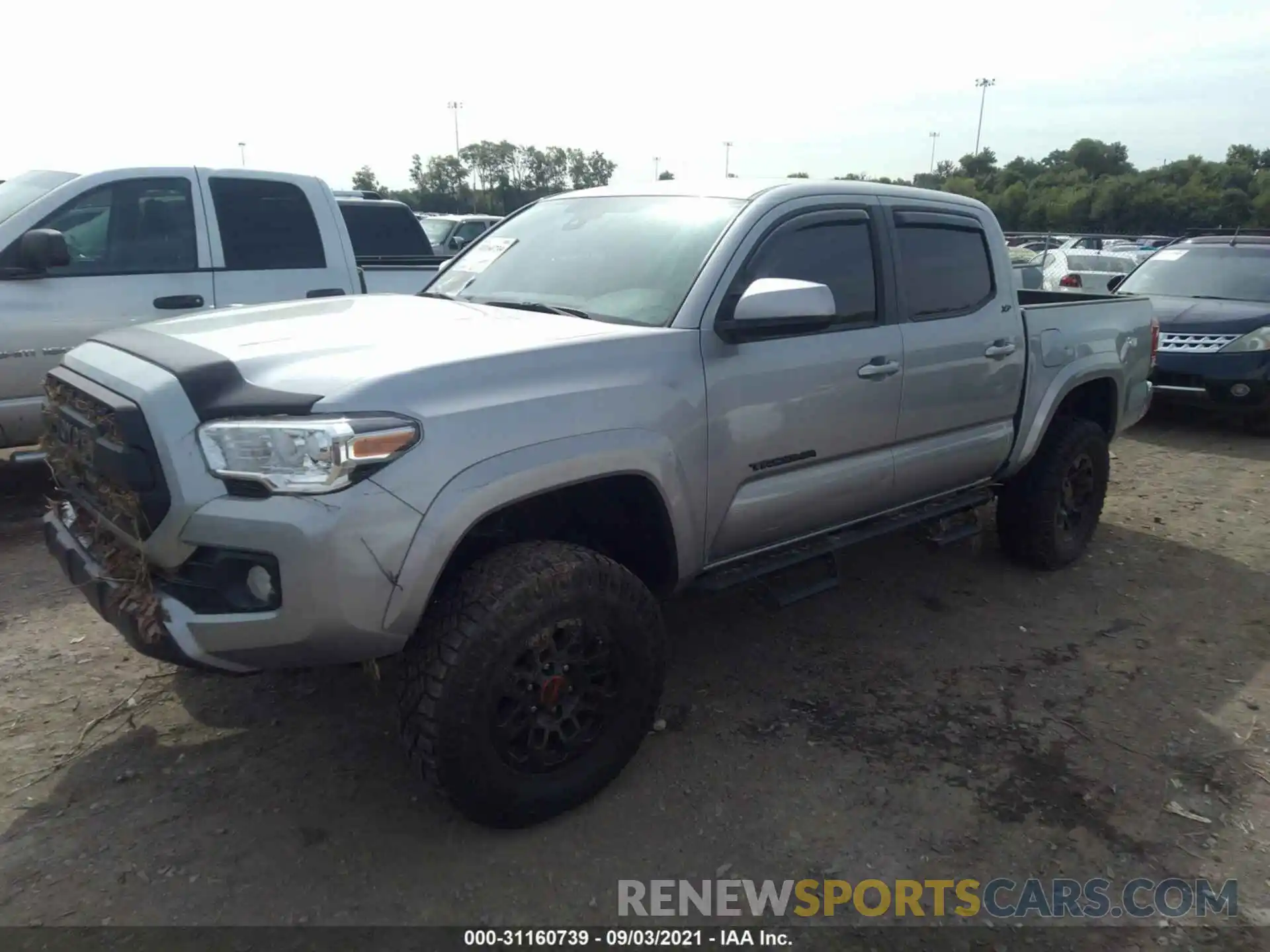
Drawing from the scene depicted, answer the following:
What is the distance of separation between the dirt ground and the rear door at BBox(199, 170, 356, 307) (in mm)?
2265

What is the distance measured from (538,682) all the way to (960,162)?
82.7 m

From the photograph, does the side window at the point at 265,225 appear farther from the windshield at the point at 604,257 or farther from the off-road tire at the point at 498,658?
the off-road tire at the point at 498,658

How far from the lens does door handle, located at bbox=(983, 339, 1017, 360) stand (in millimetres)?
4238

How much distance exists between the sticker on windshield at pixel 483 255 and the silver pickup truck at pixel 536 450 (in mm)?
19

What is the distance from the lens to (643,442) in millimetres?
2852

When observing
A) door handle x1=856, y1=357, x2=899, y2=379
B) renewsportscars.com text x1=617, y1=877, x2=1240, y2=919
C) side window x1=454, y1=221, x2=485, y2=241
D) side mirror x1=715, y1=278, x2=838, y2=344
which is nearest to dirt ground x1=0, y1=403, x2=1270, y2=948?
renewsportscars.com text x1=617, y1=877, x2=1240, y2=919

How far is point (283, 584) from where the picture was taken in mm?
2303

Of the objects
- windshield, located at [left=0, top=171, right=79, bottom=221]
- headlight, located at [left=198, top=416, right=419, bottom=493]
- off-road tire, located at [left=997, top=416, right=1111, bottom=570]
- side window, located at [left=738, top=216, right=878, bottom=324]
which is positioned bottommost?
off-road tire, located at [left=997, top=416, right=1111, bottom=570]

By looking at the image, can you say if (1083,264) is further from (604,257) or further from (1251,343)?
(604,257)

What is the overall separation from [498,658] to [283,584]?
0.60 metres

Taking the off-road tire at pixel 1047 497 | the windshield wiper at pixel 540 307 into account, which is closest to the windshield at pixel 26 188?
the windshield wiper at pixel 540 307

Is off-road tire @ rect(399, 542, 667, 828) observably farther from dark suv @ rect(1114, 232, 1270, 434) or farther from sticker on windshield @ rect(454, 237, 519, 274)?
dark suv @ rect(1114, 232, 1270, 434)

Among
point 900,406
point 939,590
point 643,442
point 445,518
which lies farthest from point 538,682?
point 939,590

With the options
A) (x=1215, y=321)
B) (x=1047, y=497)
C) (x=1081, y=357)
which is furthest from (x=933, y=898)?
(x=1215, y=321)
